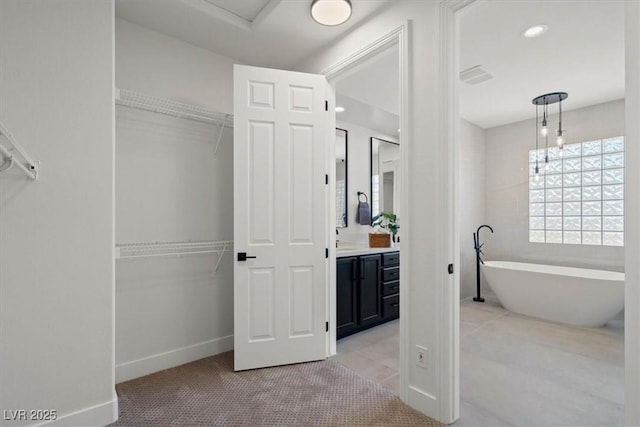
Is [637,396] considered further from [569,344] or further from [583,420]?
[569,344]

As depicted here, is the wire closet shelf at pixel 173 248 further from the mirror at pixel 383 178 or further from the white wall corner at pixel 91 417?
the mirror at pixel 383 178

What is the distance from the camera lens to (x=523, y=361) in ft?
8.59

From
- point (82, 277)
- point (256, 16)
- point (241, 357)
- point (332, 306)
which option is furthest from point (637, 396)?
point (256, 16)

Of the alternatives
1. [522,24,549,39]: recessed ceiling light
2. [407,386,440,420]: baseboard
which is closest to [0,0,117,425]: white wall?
[407,386,440,420]: baseboard

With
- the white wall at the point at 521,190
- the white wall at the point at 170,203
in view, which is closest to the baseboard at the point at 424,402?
the white wall at the point at 170,203

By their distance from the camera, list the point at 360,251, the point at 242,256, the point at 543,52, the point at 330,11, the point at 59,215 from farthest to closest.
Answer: the point at 360,251, the point at 543,52, the point at 242,256, the point at 330,11, the point at 59,215

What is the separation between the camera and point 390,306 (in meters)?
3.53

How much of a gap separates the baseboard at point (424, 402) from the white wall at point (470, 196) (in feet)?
9.99

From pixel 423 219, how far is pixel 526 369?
1646 millimetres

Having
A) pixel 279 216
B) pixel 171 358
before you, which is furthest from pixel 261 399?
pixel 279 216

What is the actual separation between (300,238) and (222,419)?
1.31 m

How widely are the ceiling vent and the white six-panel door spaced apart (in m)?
1.52

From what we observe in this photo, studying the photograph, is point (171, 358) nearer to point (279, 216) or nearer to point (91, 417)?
point (91, 417)

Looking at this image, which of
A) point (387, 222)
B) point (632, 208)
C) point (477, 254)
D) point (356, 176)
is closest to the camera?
point (632, 208)
